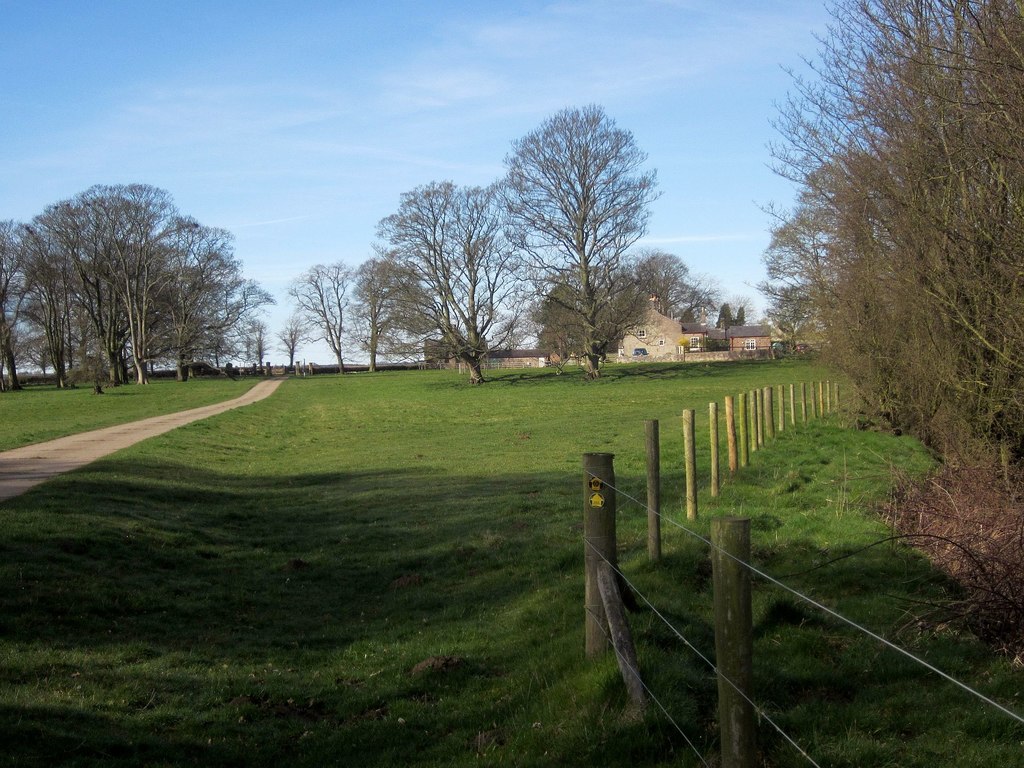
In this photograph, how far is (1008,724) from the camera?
529 centimetres

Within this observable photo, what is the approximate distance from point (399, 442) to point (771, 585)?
20360 millimetres

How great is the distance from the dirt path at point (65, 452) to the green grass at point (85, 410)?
904mm

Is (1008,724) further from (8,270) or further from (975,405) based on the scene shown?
(8,270)

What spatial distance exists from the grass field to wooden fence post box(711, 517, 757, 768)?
102 centimetres

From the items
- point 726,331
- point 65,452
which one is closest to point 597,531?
point 65,452

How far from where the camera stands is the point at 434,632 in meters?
8.19

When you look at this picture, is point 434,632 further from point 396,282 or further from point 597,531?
point 396,282

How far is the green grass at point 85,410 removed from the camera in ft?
90.5

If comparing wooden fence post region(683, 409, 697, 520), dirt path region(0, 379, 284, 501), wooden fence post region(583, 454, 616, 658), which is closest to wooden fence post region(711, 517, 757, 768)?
wooden fence post region(583, 454, 616, 658)

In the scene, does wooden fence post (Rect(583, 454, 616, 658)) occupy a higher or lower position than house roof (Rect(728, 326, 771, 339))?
lower

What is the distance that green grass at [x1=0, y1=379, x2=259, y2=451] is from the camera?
27.6 metres

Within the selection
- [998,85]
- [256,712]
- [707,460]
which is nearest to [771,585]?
[256,712]

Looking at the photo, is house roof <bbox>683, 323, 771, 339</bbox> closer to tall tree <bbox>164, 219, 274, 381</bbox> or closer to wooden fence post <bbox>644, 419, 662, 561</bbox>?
tall tree <bbox>164, 219, 274, 381</bbox>

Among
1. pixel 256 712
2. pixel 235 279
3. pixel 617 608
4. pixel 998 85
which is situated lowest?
pixel 256 712
